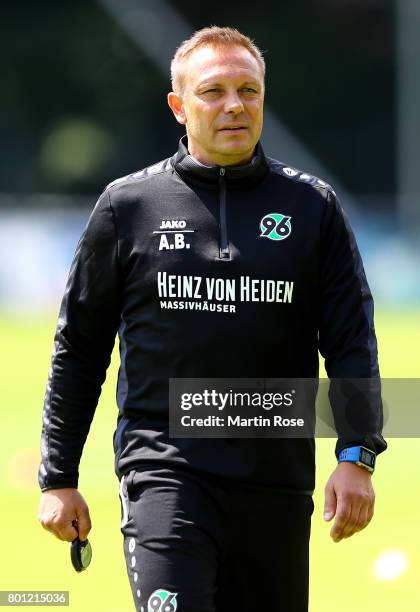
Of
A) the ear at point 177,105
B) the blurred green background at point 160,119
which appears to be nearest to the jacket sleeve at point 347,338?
the ear at point 177,105

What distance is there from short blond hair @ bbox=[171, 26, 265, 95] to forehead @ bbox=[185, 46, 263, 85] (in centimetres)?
2

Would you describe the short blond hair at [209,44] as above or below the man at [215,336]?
above

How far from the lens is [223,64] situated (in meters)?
4.36

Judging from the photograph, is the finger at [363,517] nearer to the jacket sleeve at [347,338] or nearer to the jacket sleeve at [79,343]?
the jacket sleeve at [347,338]

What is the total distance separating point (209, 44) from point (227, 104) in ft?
0.78

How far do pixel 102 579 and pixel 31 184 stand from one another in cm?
2676

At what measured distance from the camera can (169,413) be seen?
419 cm

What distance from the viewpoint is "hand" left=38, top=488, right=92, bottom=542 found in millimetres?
4289

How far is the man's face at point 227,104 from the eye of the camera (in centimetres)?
433

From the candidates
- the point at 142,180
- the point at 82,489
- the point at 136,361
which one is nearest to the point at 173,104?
the point at 142,180

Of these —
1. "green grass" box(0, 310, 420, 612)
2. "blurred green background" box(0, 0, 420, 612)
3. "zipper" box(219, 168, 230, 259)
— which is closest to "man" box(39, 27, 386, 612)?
"zipper" box(219, 168, 230, 259)

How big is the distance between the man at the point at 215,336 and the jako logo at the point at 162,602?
0.05 m

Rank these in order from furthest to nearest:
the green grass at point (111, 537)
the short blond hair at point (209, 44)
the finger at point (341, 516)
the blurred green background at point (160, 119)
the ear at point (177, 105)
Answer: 1. the blurred green background at point (160, 119)
2. the green grass at point (111, 537)
3. the ear at point (177, 105)
4. the short blond hair at point (209, 44)
5. the finger at point (341, 516)

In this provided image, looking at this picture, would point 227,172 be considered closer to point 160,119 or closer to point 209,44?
point 209,44
